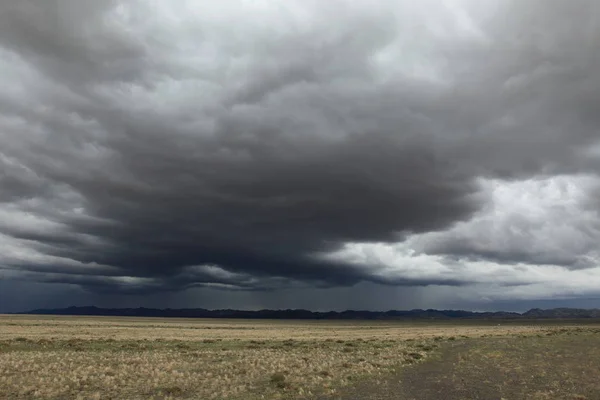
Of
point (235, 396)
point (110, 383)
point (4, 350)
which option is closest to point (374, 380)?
point (235, 396)

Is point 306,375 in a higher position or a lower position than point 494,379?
lower

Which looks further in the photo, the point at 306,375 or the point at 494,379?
the point at 306,375

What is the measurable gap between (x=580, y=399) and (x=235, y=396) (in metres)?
16.3

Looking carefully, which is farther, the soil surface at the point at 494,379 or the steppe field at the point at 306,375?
the steppe field at the point at 306,375

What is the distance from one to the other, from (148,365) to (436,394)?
20.9 meters

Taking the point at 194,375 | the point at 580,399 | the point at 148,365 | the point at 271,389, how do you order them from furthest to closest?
the point at 148,365 → the point at 194,375 → the point at 271,389 → the point at 580,399

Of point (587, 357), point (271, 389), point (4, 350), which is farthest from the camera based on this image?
point (4, 350)

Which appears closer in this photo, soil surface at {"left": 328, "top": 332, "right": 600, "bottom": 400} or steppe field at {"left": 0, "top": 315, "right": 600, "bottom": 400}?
soil surface at {"left": 328, "top": 332, "right": 600, "bottom": 400}

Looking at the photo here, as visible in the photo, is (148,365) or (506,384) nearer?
(506,384)

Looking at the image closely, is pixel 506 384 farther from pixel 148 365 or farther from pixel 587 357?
pixel 148 365

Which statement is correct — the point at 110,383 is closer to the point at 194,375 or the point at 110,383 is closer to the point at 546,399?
the point at 194,375

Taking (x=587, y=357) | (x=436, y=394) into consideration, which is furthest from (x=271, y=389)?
(x=587, y=357)

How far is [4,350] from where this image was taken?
45.4m

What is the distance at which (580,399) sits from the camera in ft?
70.1
